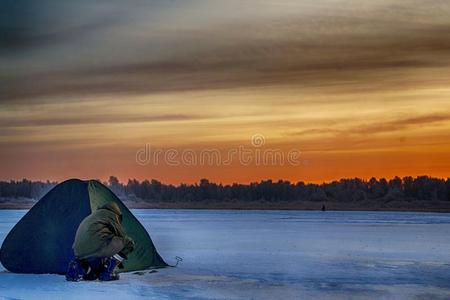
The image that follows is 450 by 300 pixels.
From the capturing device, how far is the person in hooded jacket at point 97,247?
1234 cm

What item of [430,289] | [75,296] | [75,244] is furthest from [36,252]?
[430,289]

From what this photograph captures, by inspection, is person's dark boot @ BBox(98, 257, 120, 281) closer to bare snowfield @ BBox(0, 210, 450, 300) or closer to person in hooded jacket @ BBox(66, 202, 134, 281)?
person in hooded jacket @ BBox(66, 202, 134, 281)

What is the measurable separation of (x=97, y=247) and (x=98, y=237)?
16 cm

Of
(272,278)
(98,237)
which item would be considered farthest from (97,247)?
(272,278)

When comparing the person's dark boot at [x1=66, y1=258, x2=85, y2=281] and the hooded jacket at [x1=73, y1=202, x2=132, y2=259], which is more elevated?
the hooded jacket at [x1=73, y1=202, x2=132, y2=259]

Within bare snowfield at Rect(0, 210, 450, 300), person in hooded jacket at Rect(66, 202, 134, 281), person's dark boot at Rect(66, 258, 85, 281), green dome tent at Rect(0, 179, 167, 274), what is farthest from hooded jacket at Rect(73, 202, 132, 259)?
green dome tent at Rect(0, 179, 167, 274)

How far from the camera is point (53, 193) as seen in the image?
1421 cm

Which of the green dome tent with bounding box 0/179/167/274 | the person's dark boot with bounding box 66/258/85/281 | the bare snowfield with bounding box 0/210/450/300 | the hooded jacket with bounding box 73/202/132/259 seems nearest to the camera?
the bare snowfield with bounding box 0/210/450/300

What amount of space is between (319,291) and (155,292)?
2.37 m

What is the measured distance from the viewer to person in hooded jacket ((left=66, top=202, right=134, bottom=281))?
40.5 ft

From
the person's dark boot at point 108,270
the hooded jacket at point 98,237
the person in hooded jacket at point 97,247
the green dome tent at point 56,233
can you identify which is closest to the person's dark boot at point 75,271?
the person in hooded jacket at point 97,247

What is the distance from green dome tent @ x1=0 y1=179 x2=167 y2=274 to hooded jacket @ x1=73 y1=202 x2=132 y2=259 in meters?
1.11

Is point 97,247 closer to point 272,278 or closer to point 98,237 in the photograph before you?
point 98,237

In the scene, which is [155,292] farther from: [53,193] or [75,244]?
[53,193]
